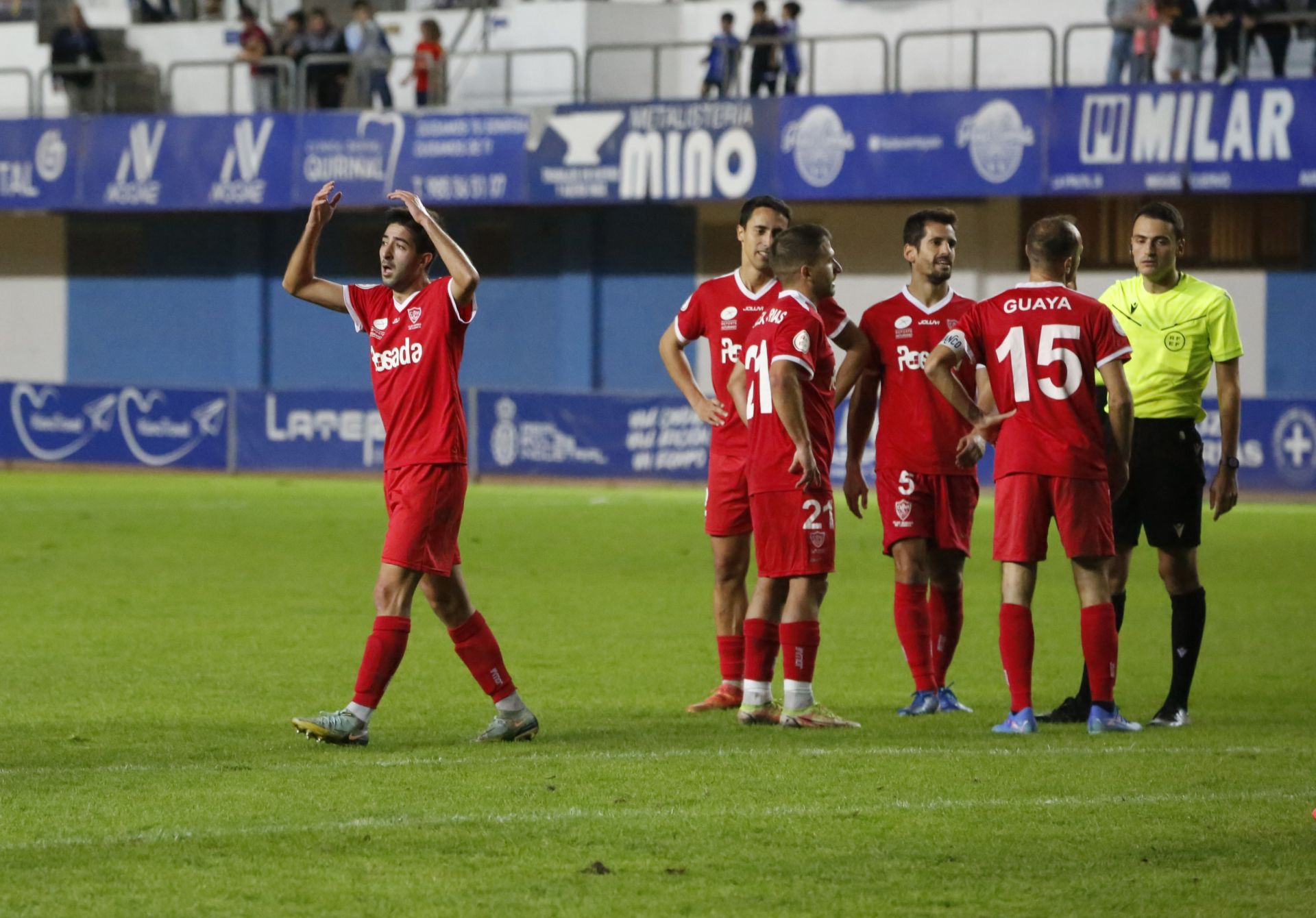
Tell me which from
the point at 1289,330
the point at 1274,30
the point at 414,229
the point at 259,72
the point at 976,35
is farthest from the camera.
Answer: the point at 259,72

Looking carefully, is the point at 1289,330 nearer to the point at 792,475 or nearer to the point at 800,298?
the point at 800,298

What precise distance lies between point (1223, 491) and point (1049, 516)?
2.71 ft

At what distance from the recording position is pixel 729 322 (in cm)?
903

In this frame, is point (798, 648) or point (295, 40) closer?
point (798, 648)

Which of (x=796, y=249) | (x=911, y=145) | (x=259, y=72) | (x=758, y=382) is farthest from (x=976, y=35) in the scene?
(x=758, y=382)

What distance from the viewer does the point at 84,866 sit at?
5.70 meters

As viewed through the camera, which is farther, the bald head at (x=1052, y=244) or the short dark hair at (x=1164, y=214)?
the short dark hair at (x=1164, y=214)

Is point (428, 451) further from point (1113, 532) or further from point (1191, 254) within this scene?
point (1191, 254)

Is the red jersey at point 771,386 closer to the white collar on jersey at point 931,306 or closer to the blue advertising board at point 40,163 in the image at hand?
the white collar on jersey at point 931,306

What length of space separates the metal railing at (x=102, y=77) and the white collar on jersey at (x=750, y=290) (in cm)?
2567

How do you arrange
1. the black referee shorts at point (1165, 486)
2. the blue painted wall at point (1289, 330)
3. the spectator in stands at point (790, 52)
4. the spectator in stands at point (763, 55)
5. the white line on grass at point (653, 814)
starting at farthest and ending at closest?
the spectator in stands at point (763, 55), the spectator in stands at point (790, 52), the blue painted wall at point (1289, 330), the black referee shorts at point (1165, 486), the white line on grass at point (653, 814)

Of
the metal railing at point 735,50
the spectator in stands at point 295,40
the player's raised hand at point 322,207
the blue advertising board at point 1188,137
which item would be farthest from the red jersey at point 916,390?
the spectator in stands at point 295,40

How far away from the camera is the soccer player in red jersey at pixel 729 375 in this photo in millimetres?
8859

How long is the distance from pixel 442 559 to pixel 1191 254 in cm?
2314
